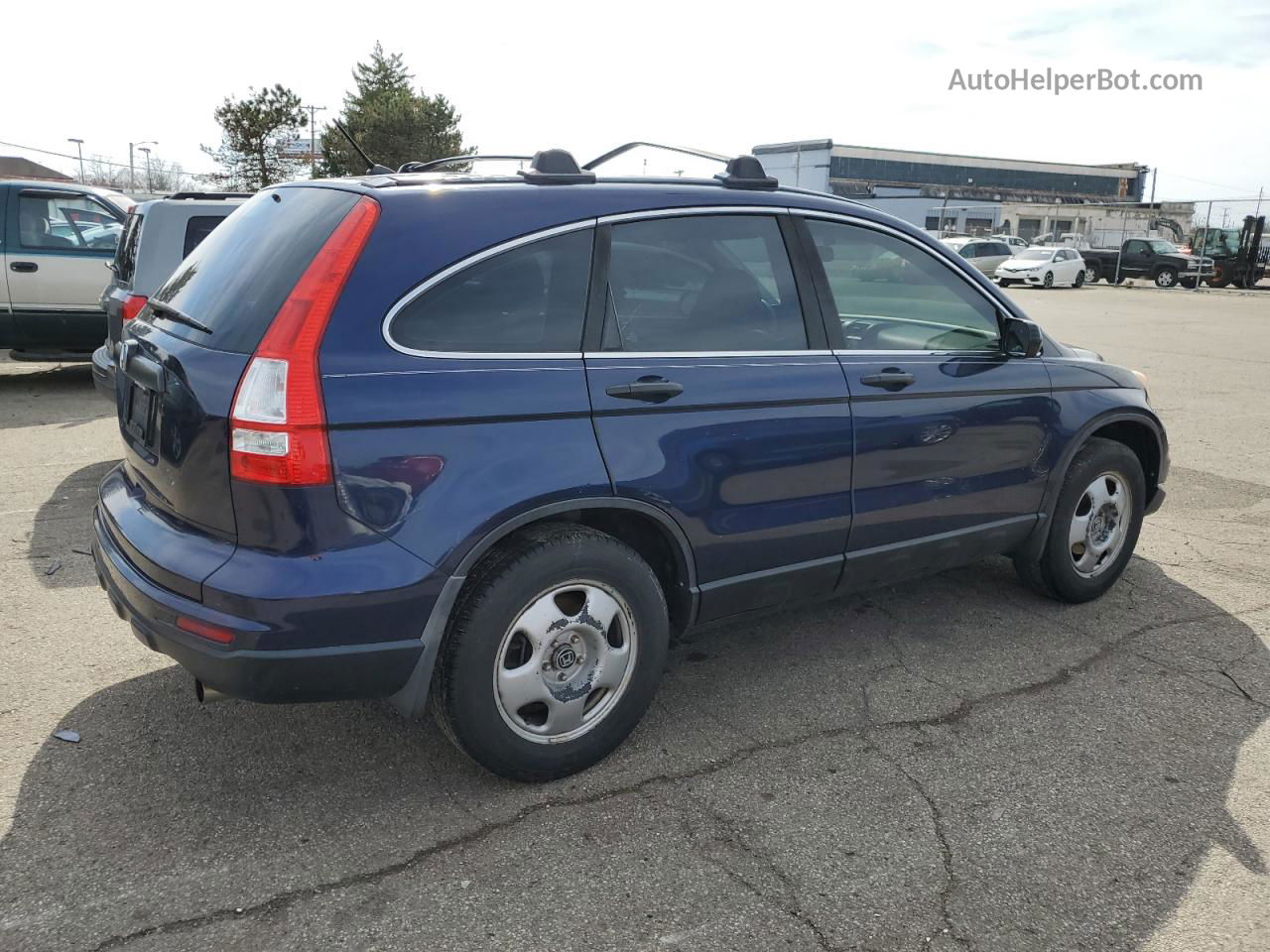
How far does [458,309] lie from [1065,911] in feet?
7.39

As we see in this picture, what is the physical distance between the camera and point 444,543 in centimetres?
266

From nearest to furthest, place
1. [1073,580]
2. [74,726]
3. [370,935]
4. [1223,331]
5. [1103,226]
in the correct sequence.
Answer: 1. [370,935]
2. [74,726]
3. [1073,580]
4. [1223,331]
5. [1103,226]

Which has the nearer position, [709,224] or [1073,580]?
[709,224]

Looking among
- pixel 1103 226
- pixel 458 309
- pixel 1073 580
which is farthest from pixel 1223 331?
pixel 1103 226

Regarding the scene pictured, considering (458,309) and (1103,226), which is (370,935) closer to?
(458,309)

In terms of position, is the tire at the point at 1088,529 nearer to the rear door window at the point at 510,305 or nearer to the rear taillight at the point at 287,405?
the rear door window at the point at 510,305

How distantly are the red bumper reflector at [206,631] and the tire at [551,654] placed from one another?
0.57 metres

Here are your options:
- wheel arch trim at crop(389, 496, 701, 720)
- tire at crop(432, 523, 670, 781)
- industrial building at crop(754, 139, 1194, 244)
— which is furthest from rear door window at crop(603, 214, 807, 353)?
industrial building at crop(754, 139, 1194, 244)

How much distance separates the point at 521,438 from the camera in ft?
9.14

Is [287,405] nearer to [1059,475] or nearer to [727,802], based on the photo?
[727,802]

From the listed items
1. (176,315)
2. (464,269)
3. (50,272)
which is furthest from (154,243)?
(464,269)

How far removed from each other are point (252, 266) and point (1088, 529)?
12.0ft

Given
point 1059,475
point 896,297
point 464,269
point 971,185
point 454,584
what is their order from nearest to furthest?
point 454,584 < point 464,269 < point 896,297 < point 1059,475 < point 971,185

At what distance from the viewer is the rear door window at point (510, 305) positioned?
2.74m
